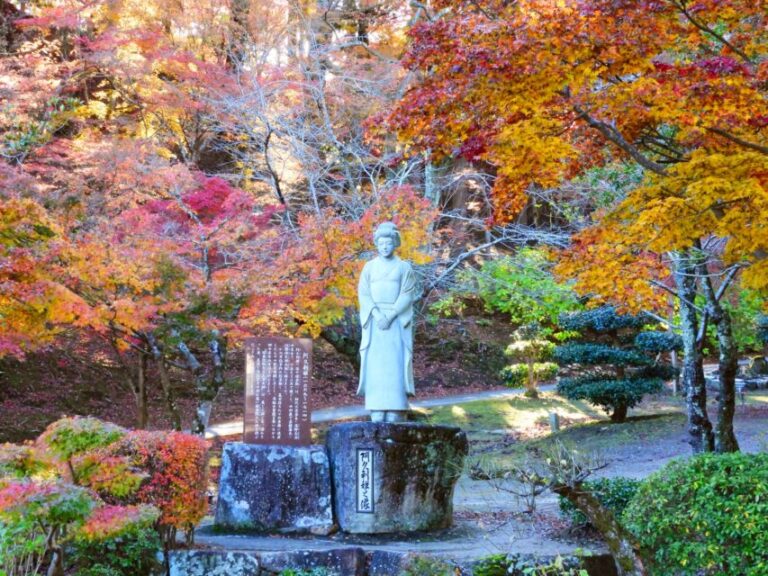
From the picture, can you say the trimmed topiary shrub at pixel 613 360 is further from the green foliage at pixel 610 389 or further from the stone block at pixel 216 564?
the stone block at pixel 216 564

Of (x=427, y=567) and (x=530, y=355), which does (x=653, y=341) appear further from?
(x=427, y=567)

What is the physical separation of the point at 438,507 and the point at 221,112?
36.5 feet

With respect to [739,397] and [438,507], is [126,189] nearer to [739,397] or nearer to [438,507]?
[438,507]

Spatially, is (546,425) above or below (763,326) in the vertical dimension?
below

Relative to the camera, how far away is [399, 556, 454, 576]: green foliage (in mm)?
6598

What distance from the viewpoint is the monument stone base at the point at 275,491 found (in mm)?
7922

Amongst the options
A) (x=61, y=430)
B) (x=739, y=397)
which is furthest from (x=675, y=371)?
(x=61, y=430)

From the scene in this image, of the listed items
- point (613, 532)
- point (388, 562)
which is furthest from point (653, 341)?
point (388, 562)

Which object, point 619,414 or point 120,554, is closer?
point 120,554

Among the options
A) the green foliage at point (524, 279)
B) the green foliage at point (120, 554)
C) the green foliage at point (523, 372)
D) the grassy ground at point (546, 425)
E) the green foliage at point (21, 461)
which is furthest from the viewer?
the green foliage at point (523, 372)

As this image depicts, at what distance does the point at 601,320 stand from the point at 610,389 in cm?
139

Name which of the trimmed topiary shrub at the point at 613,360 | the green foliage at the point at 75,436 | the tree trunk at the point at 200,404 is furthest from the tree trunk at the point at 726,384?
the green foliage at the point at 75,436

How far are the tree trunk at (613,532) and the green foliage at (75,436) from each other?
11.2ft

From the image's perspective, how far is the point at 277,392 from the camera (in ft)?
28.1
